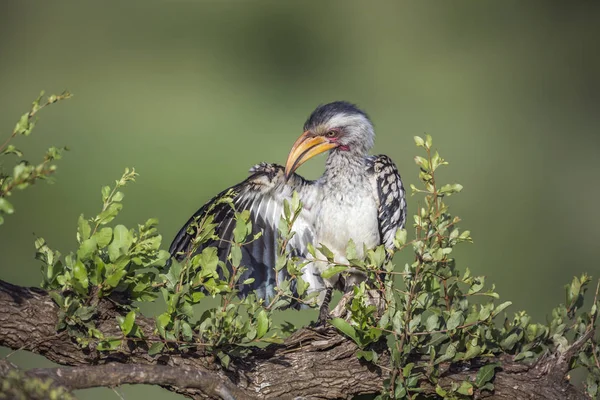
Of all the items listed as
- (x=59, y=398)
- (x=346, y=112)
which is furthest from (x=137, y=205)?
(x=59, y=398)

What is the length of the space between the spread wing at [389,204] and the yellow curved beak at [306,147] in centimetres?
30

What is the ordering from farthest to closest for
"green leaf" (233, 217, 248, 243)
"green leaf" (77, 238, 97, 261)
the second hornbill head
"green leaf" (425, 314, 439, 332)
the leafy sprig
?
the second hornbill head → "green leaf" (425, 314, 439, 332) → "green leaf" (233, 217, 248, 243) → "green leaf" (77, 238, 97, 261) → the leafy sprig

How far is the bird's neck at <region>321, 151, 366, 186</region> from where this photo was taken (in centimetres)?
444

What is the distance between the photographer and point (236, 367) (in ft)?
10.6

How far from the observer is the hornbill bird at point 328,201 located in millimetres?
4348

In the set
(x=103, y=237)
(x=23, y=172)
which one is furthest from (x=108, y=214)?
(x=23, y=172)

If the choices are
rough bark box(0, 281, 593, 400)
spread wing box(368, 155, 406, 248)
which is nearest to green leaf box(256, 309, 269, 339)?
rough bark box(0, 281, 593, 400)

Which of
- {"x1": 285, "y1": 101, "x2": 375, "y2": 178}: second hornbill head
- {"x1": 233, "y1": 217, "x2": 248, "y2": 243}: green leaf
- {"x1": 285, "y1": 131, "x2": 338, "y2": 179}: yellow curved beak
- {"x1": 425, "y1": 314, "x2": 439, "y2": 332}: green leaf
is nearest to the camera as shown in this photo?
{"x1": 233, "y1": 217, "x2": 248, "y2": 243}: green leaf

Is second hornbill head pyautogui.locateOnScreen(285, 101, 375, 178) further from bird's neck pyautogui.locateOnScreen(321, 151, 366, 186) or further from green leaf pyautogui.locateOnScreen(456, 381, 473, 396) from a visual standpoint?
green leaf pyautogui.locateOnScreen(456, 381, 473, 396)

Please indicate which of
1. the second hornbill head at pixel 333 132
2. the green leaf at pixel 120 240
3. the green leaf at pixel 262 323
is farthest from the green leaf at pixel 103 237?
the second hornbill head at pixel 333 132

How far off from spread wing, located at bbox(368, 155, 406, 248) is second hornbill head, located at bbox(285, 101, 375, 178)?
0.68 feet

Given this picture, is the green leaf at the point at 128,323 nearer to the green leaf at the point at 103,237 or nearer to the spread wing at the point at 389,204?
the green leaf at the point at 103,237

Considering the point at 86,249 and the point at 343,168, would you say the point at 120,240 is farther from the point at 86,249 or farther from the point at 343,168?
the point at 343,168

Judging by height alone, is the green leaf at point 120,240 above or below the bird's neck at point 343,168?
below
